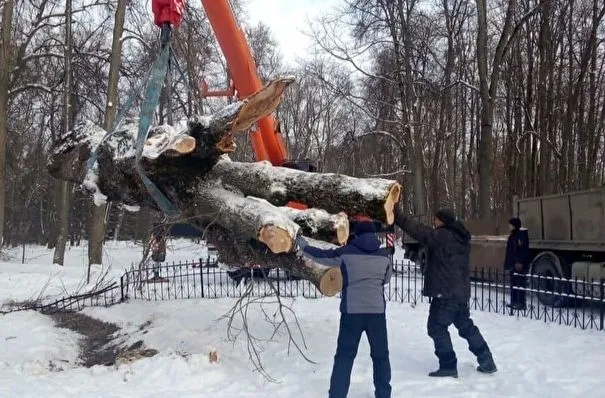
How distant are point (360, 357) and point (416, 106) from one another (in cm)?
1849

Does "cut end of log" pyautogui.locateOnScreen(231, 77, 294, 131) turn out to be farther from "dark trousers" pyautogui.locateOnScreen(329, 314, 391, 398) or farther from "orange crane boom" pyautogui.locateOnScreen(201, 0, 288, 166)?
"orange crane boom" pyautogui.locateOnScreen(201, 0, 288, 166)

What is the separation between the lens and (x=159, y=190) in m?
6.15

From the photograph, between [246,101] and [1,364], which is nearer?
[246,101]

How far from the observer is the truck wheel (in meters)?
9.57

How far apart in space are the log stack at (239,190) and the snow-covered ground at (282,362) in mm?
1116

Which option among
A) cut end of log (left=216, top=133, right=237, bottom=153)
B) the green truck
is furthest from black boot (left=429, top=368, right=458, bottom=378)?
the green truck

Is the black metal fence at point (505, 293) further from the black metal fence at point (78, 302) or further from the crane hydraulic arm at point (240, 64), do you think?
the crane hydraulic arm at point (240, 64)

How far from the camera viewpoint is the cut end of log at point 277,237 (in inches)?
195

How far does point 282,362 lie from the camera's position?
6.77 meters

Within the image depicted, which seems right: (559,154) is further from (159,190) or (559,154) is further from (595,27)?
(159,190)

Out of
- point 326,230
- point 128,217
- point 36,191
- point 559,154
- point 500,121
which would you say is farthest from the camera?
point 36,191

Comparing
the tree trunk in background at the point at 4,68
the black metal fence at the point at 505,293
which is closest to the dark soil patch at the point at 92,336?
the black metal fence at the point at 505,293

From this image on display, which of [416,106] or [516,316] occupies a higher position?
[416,106]

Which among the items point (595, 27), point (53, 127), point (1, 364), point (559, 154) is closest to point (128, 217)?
point (53, 127)
